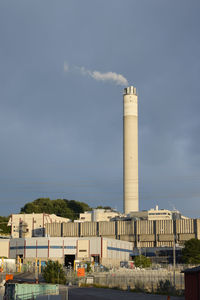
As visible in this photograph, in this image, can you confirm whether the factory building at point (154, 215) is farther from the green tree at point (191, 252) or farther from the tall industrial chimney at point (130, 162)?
the green tree at point (191, 252)

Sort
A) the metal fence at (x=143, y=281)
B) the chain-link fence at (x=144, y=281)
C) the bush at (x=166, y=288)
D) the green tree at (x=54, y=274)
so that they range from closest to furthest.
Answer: the bush at (x=166, y=288)
the chain-link fence at (x=144, y=281)
the metal fence at (x=143, y=281)
the green tree at (x=54, y=274)

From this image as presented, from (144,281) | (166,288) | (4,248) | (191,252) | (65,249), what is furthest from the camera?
(4,248)

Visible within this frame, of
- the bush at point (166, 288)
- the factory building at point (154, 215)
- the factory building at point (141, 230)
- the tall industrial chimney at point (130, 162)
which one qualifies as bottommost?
the bush at point (166, 288)

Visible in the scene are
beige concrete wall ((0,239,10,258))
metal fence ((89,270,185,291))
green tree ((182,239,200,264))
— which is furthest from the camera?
beige concrete wall ((0,239,10,258))

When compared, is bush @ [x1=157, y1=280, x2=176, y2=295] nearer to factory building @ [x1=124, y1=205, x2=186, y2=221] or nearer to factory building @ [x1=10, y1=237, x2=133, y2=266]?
factory building @ [x1=10, y1=237, x2=133, y2=266]

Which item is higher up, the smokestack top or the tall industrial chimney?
the smokestack top

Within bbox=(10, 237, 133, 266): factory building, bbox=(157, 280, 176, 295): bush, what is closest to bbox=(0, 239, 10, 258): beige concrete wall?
bbox=(10, 237, 133, 266): factory building

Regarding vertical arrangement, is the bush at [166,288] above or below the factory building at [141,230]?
below

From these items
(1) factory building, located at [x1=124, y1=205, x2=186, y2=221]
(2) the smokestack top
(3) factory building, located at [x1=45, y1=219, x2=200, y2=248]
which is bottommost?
(3) factory building, located at [x1=45, y1=219, x2=200, y2=248]

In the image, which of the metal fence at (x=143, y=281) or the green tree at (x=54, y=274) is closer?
the metal fence at (x=143, y=281)

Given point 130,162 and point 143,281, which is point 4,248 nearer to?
point 130,162

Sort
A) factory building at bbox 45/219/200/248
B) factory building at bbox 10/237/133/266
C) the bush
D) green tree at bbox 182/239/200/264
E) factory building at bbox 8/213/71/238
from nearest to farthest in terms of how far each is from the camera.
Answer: the bush < factory building at bbox 10/237/133/266 < green tree at bbox 182/239/200/264 < factory building at bbox 45/219/200/248 < factory building at bbox 8/213/71/238

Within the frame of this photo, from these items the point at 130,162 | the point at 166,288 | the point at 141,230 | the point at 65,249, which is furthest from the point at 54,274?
the point at 130,162

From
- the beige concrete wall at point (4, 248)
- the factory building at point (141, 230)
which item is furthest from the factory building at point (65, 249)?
the factory building at point (141, 230)
